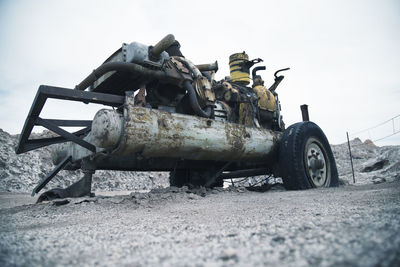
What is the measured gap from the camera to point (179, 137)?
2.93m

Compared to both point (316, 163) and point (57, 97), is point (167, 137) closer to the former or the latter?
point (57, 97)

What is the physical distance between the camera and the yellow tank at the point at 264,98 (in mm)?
4489

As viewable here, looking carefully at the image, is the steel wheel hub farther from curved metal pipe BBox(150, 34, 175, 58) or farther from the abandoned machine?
curved metal pipe BBox(150, 34, 175, 58)

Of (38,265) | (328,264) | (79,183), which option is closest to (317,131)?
(79,183)

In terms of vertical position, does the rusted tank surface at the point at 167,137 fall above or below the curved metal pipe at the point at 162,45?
below

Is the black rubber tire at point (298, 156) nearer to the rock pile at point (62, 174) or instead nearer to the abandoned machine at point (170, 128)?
the abandoned machine at point (170, 128)

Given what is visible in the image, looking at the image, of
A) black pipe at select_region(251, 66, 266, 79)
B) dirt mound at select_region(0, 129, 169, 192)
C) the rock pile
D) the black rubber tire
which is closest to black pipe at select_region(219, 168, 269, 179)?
the black rubber tire

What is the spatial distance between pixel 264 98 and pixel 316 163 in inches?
50.2

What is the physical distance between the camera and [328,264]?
0.80 meters

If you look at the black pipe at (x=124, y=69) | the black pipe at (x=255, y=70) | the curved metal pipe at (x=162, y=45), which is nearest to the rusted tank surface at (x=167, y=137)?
the black pipe at (x=124, y=69)

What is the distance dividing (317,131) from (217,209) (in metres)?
→ 2.66

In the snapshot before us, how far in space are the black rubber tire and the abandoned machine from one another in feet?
0.04

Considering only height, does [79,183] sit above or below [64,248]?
above

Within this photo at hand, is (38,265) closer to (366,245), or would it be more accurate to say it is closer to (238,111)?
(366,245)
